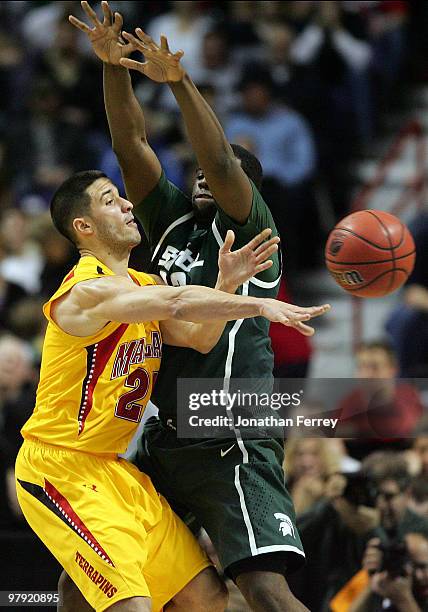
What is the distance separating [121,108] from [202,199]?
57 cm

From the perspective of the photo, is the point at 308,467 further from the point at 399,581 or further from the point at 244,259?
the point at 244,259

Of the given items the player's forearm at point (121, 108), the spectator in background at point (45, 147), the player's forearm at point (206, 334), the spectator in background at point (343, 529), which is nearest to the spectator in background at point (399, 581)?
the spectator in background at point (343, 529)

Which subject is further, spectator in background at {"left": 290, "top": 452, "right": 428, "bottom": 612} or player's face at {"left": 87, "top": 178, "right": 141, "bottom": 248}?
spectator in background at {"left": 290, "top": 452, "right": 428, "bottom": 612}

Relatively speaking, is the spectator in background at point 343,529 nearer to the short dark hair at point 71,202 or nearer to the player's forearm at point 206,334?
the player's forearm at point 206,334

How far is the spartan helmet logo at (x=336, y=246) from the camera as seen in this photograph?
5738 mm

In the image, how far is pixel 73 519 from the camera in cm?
486

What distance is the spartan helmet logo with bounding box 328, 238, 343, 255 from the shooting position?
574cm

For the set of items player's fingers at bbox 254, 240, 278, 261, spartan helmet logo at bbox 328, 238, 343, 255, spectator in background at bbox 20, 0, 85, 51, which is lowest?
player's fingers at bbox 254, 240, 278, 261

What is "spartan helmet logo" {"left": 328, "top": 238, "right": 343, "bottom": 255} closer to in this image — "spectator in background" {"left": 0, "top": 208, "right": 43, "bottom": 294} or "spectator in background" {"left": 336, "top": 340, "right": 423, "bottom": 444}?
"spectator in background" {"left": 336, "top": 340, "right": 423, "bottom": 444}

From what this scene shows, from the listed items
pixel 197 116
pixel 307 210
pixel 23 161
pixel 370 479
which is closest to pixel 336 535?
pixel 370 479

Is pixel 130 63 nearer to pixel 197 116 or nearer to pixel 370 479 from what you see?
pixel 197 116

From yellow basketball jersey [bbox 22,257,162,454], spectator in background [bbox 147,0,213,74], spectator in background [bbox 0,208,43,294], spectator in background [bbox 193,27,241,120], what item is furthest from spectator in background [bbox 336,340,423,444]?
spectator in background [bbox 147,0,213,74]

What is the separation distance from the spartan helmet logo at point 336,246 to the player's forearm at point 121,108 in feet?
3.42

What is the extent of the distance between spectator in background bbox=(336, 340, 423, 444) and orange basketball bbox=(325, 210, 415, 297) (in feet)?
4.29
